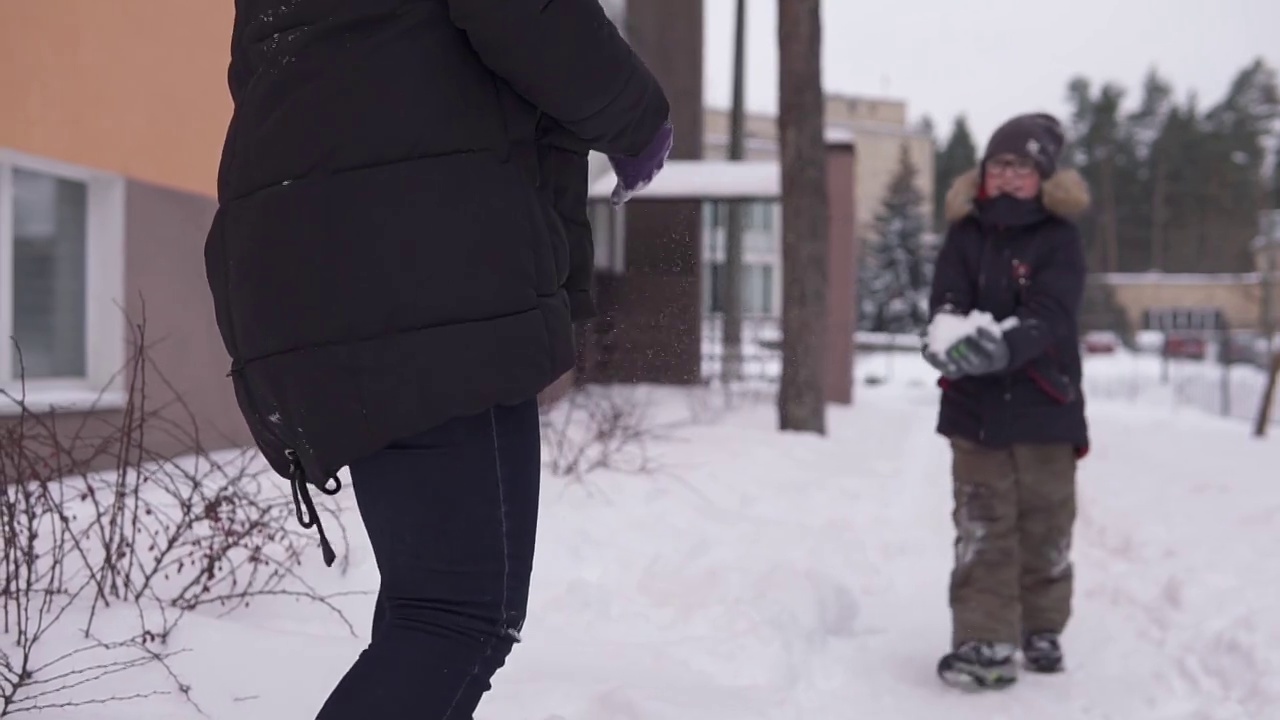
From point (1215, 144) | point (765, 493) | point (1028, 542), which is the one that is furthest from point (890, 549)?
point (1215, 144)

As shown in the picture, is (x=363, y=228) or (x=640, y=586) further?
(x=640, y=586)

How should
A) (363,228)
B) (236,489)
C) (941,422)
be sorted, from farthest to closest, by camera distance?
(941,422) → (236,489) → (363,228)

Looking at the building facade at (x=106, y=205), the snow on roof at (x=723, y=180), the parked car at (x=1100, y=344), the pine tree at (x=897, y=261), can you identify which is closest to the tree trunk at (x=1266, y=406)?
the snow on roof at (x=723, y=180)

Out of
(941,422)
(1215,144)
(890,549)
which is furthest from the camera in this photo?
(1215,144)

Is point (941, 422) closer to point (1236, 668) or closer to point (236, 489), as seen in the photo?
point (1236, 668)

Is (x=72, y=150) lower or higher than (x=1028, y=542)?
higher

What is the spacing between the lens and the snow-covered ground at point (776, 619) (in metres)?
2.38

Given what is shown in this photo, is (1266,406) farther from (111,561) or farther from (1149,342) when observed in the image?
(1149,342)

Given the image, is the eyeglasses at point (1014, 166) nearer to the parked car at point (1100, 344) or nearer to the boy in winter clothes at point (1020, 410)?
the boy in winter clothes at point (1020, 410)

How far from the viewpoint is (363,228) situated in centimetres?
133

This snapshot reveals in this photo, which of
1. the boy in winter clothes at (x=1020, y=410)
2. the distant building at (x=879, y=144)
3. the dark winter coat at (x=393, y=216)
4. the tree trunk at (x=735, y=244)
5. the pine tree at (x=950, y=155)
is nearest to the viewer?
the dark winter coat at (x=393, y=216)

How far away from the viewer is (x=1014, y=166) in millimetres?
3311

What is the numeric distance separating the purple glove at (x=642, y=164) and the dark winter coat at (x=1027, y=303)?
5.83 feet

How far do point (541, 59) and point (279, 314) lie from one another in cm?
44
